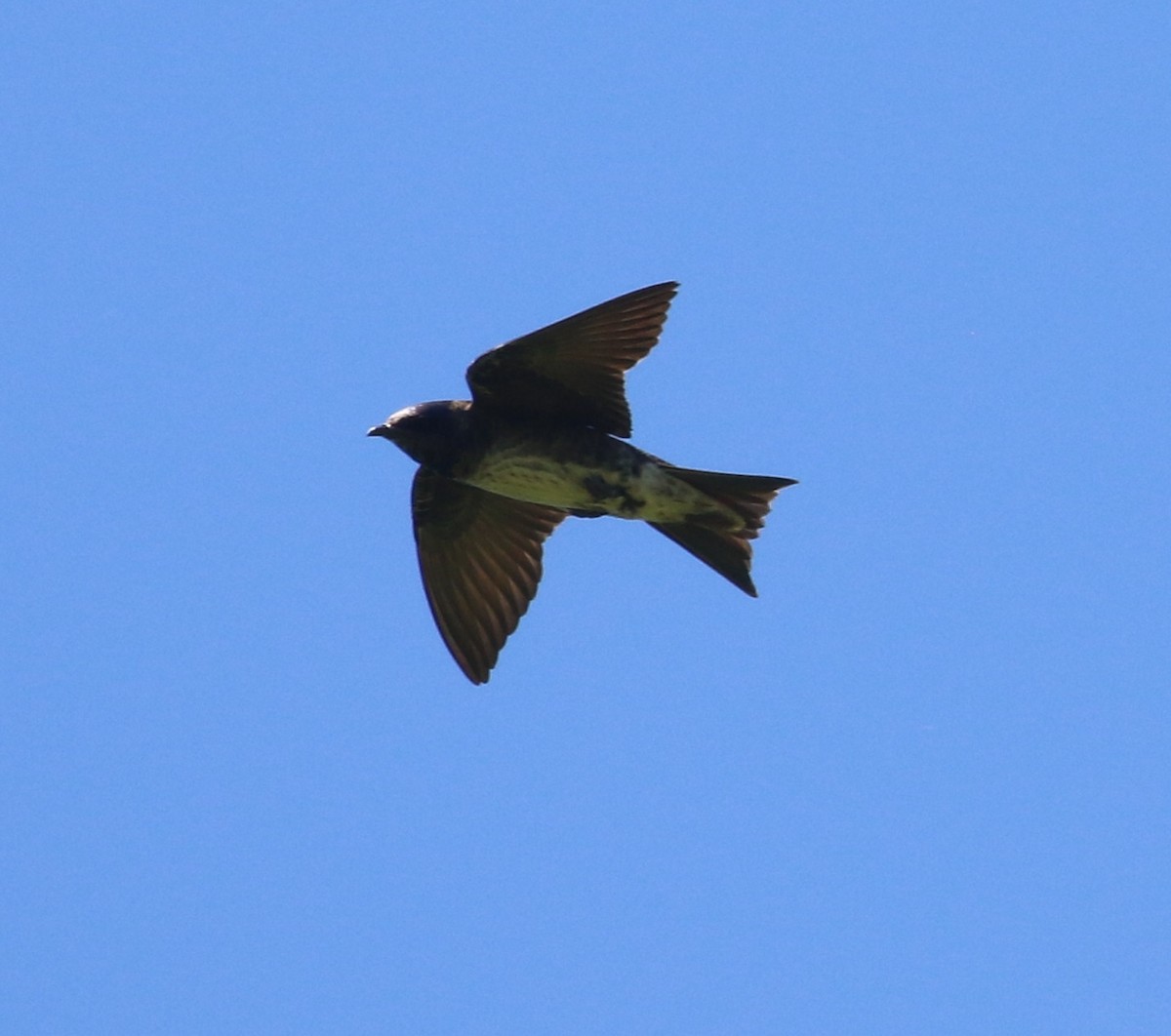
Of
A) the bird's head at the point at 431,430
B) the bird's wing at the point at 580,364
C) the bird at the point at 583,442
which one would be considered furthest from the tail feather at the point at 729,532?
the bird's head at the point at 431,430

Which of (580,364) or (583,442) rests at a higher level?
(580,364)

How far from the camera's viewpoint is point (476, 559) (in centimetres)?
784

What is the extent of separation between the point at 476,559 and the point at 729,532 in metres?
1.16

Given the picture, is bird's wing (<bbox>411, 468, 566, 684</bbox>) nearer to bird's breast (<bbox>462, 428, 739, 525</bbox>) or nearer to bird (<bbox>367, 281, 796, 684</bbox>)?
bird (<bbox>367, 281, 796, 684</bbox>)

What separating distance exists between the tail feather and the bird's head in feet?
2.43

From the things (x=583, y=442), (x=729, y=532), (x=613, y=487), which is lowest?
(x=729, y=532)

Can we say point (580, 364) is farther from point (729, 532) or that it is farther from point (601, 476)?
point (729, 532)

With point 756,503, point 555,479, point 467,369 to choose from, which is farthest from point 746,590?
point 467,369

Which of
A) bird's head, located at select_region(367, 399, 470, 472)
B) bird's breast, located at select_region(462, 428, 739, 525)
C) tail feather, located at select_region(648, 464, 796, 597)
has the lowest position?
tail feather, located at select_region(648, 464, 796, 597)

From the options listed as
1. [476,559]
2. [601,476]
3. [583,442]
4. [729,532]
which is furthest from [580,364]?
[476,559]

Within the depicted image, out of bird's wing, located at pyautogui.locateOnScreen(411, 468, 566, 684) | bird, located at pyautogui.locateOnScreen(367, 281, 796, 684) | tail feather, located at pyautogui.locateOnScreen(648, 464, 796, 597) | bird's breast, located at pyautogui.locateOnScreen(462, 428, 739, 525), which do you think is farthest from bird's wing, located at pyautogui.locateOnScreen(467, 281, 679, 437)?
bird's wing, located at pyautogui.locateOnScreen(411, 468, 566, 684)

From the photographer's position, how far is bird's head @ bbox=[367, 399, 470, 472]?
7.21 m

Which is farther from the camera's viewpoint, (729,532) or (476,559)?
(476,559)

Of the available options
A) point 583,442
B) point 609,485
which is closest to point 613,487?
point 609,485
